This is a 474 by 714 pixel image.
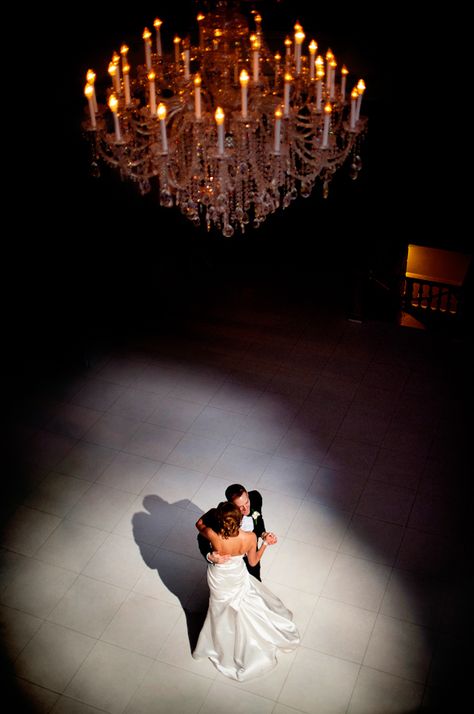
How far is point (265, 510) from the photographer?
6.50 m

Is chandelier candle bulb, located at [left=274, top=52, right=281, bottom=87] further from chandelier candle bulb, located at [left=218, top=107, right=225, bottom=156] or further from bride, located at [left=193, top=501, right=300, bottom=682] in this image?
bride, located at [left=193, top=501, right=300, bottom=682]

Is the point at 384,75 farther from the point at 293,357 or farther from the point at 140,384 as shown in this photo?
the point at 140,384

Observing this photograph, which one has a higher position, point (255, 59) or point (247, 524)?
point (255, 59)

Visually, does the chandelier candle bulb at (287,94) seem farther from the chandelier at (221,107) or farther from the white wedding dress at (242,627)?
the white wedding dress at (242,627)

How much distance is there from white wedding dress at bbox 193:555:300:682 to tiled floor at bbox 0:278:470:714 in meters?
0.11

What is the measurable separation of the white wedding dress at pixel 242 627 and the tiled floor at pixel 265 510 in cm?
11

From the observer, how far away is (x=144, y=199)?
366 inches

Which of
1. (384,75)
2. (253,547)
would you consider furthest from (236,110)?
(384,75)

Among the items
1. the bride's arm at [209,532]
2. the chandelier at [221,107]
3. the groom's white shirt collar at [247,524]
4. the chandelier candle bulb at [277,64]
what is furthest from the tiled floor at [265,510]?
the chandelier candle bulb at [277,64]

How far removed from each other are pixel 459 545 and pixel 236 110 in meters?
4.02

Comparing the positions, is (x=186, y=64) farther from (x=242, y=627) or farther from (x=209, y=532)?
(x=242, y=627)

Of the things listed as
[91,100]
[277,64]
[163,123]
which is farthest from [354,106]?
[91,100]

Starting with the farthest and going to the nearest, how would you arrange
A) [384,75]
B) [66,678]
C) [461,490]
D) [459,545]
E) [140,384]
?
[140,384] → [384,75] → [461,490] → [459,545] → [66,678]

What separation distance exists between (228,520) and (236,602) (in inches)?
29.6
